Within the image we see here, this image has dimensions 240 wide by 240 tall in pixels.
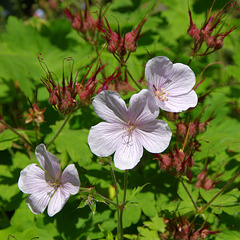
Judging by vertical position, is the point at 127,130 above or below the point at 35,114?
above

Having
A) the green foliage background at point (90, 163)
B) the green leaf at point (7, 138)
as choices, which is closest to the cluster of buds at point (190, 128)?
the green foliage background at point (90, 163)

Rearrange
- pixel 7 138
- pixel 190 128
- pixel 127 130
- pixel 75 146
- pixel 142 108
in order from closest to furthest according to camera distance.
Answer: pixel 142 108 < pixel 127 130 < pixel 190 128 < pixel 75 146 < pixel 7 138

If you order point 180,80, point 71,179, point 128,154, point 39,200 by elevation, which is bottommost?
point 39,200

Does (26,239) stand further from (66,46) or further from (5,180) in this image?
(66,46)

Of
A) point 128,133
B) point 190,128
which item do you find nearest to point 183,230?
point 190,128

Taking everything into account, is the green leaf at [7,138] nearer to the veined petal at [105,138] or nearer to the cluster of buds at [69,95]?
the cluster of buds at [69,95]

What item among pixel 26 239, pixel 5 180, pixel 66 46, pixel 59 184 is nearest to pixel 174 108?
pixel 59 184

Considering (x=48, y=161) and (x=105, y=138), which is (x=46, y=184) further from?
(x=105, y=138)

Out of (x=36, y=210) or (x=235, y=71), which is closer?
(x=36, y=210)
